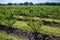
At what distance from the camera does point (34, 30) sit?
24734 millimetres

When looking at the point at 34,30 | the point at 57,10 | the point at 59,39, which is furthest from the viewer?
the point at 57,10

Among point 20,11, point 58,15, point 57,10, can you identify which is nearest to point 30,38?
point 58,15

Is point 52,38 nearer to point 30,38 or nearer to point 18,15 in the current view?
point 30,38

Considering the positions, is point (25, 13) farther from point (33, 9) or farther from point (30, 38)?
point (30, 38)

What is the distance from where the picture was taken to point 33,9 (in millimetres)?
51594

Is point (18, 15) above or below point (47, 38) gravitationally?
below

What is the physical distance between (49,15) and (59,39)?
22981 mm

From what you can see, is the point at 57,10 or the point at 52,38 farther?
the point at 57,10

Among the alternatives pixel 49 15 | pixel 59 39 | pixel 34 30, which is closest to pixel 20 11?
pixel 49 15

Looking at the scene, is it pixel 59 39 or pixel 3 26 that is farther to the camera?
pixel 3 26

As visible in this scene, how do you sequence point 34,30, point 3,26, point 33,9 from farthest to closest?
1. point 33,9
2. point 3,26
3. point 34,30

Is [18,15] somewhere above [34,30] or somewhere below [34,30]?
below

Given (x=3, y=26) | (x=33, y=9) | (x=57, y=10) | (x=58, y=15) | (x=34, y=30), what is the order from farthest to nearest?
(x=33, y=9) < (x=57, y=10) < (x=58, y=15) < (x=3, y=26) < (x=34, y=30)

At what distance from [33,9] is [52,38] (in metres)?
29.7
